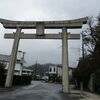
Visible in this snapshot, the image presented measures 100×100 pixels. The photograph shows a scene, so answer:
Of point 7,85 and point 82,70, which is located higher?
point 82,70

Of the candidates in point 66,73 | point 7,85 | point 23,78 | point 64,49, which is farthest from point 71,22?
point 23,78

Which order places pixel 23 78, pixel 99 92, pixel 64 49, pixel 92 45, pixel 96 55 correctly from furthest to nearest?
pixel 23 78 < pixel 92 45 < pixel 96 55 < pixel 64 49 < pixel 99 92

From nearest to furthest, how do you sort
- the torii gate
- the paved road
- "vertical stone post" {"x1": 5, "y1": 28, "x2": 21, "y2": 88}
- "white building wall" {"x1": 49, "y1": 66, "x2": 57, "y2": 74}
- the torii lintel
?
the paved road < the torii gate < the torii lintel < "vertical stone post" {"x1": 5, "y1": 28, "x2": 21, "y2": 88} < "white building wall" {"x1": 49, "y1": 66, "x2": 57, "y2": 74}

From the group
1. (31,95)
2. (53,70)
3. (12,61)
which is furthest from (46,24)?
(53,70)

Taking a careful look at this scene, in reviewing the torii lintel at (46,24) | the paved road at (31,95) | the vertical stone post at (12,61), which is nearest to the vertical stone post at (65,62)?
the torii lintel at (46,24)

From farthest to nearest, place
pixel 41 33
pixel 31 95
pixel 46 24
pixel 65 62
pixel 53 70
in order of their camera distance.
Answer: pixel 53 70, pixel 46 24, pixel 41 33, pixel 65 62, pixel 31 95

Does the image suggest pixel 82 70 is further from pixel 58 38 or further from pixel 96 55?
pixel 58 38

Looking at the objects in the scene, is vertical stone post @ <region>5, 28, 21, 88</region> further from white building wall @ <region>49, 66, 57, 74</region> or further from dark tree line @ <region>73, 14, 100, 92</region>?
white building wall @ <region>49, 66, 57, 74</region>

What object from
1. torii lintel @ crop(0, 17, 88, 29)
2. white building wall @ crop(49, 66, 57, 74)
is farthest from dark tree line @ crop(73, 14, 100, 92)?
white building wall @ crop(49, 66, 57, 74)

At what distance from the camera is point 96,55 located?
26.7 metres

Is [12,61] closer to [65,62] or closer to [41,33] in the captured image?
[41,33]

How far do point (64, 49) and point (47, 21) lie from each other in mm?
4202

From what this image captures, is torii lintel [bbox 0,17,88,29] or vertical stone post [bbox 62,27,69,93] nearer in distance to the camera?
vertical stone post [bbox 62,27,69,93]

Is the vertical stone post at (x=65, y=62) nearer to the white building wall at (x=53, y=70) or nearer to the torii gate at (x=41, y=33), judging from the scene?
the torii gate at (x=41, y=33)
